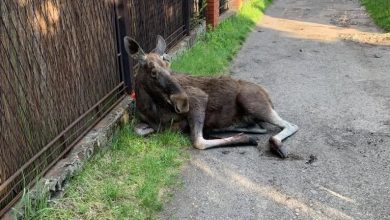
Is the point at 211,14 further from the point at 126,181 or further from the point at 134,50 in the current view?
the point at 126,181

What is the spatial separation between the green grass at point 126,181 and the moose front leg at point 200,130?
0.52 ft

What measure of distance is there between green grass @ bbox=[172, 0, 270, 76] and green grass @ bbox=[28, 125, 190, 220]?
2346 mm

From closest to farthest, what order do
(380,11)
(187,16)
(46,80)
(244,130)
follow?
1. (46,80)
2. (244,130)
3. (187,16)
4. (380,11)

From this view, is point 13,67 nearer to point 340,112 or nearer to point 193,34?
point 340,112

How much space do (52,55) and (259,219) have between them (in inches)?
88.3

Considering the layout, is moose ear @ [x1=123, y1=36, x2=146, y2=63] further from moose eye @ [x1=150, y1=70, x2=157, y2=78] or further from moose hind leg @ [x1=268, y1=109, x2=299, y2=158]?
moose hind leg @ [x1=268, y1=109, x2=299, y2=158]

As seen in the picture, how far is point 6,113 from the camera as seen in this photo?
11.4ft

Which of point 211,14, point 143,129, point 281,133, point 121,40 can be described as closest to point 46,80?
point 143,129

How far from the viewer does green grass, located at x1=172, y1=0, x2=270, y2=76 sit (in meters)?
7.67

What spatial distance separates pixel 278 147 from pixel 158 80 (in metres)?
1.46

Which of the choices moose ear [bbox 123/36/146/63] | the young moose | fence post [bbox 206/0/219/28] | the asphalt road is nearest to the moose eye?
the young moose

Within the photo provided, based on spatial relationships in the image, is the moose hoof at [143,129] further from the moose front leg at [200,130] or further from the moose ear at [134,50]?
the moose ear at [134,50]

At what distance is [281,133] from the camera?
5.43 meters

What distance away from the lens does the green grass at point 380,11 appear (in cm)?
1173
